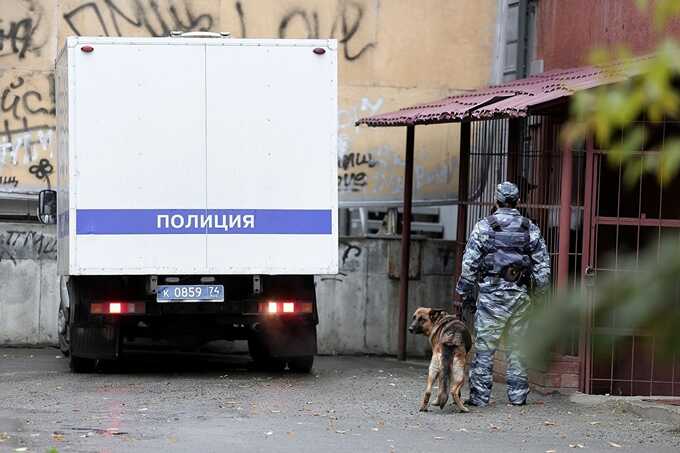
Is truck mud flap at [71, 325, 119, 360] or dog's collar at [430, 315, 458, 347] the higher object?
dog's collar at [430, 315, 458, 347]

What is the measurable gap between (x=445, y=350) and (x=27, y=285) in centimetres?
738

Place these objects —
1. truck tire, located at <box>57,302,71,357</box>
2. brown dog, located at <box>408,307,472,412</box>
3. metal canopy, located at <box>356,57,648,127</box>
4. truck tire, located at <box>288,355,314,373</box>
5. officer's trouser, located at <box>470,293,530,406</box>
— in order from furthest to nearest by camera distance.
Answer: truck tire, located at <box>57,302,71,357</box>, truck tire, located at <box>288,355,314,373</box>, metal canopy, located at <box>356,57,648,127</box>, officer's trouser, located at <box>470,293,530,406</box>, brown dog, located at <box>408,307,472,412</box>

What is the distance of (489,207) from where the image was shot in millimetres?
13570

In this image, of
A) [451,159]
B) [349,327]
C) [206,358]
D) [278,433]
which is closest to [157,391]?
[278,433]

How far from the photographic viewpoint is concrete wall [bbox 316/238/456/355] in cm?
1577

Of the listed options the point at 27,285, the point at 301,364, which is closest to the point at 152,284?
the point at 301,364

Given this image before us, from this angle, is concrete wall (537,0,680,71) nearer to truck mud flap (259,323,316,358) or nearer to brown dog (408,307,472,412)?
brown dog (408,307,472,412)

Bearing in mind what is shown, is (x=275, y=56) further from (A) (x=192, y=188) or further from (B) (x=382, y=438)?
(B) (x=382, y=438)

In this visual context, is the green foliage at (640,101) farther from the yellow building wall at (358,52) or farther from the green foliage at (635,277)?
the yellow building wall at (358,52)

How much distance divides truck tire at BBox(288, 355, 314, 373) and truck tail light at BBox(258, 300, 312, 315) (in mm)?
624

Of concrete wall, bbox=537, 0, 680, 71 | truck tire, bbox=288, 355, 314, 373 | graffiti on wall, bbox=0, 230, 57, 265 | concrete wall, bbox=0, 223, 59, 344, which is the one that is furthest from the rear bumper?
concrete wall, bbox=537, 0, 680, 71

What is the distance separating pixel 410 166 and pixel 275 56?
4.21 metres

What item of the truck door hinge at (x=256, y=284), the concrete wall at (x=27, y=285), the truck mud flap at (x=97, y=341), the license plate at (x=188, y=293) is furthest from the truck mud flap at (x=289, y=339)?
the concrete wall at (x=27, y=285)

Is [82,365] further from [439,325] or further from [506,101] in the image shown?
[506,101]
